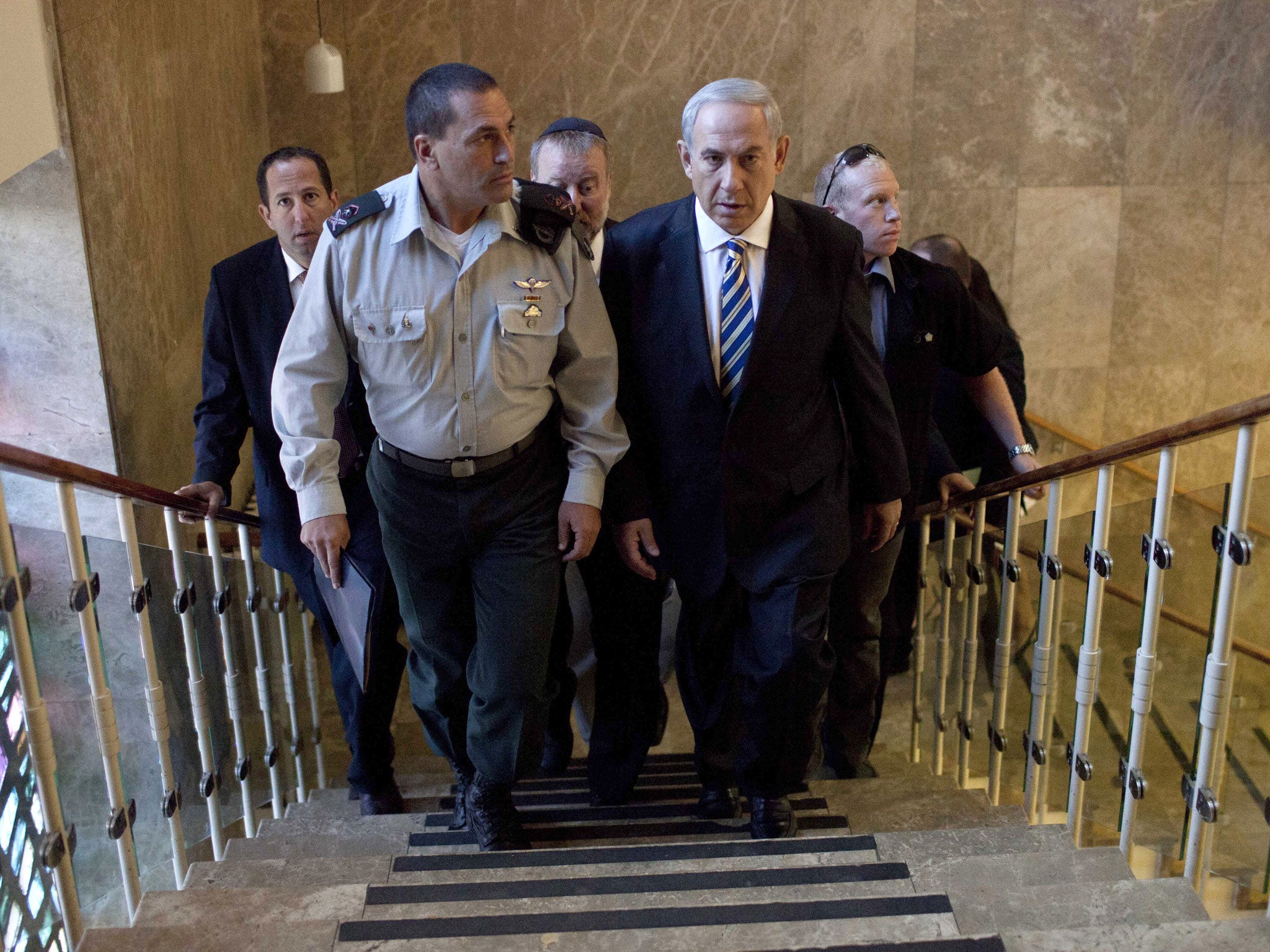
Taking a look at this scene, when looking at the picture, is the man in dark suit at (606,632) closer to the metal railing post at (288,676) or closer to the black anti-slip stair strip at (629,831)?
the black anti-slip stair strip at (629,831)

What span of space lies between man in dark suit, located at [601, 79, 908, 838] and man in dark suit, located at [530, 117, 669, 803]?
0.64 ft

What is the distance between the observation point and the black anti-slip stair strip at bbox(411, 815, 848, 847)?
265 cm

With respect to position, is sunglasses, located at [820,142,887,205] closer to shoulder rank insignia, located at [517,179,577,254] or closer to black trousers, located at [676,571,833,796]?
shoulder rank insignia, located at [517,179,577,254]

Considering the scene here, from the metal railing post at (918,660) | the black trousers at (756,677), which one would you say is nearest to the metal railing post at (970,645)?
the metal railing post at (918,660)

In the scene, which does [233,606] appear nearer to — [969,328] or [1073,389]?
[969,328]

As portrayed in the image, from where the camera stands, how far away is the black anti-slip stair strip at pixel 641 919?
74.0 inches

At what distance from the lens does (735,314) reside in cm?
236

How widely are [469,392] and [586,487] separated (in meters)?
0.32

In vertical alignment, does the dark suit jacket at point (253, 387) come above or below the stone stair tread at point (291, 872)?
above

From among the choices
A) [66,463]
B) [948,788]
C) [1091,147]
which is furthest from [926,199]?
[66,463]

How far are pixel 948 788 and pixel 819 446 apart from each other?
119cm

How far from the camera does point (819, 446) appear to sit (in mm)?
2396

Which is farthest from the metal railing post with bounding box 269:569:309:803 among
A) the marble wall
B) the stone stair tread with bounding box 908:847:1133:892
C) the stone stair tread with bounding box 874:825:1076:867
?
the marble wall

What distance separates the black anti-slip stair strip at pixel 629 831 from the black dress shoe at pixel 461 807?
33 mm
